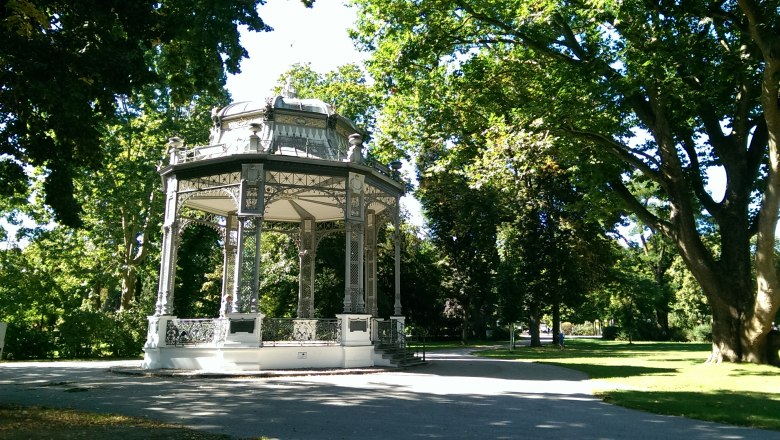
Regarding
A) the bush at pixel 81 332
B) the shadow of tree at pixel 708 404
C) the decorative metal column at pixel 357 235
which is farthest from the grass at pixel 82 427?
the bush at pixel 81 332

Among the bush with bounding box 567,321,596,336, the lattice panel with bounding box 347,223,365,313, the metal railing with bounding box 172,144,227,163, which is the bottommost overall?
the bush with bounding box 567,321,596,336

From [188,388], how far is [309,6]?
8581 mm

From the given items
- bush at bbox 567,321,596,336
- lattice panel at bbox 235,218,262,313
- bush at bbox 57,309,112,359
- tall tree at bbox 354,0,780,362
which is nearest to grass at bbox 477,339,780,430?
tall tree at bbox 354,0,780,362

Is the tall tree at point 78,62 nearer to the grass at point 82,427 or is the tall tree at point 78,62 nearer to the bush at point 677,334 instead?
the grass at point 82,427

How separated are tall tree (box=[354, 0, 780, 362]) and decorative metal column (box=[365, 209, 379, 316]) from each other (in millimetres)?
4488

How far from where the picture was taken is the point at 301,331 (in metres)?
16.6

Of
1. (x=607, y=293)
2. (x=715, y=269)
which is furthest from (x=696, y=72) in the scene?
(x=607, y=293)

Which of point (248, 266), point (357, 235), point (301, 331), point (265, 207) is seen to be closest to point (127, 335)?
point (248, 266)

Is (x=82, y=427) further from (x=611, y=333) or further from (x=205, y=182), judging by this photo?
(x=611, y=333)

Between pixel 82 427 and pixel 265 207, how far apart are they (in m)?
11.2

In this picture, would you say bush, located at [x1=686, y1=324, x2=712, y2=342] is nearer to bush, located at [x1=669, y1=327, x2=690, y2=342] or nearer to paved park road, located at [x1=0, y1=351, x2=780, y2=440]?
bush, located at [x1=669, y1=327, x2=690, y2=342]

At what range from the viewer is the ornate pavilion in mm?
15852

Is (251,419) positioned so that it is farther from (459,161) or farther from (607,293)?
(607,293)

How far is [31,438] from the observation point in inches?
259
